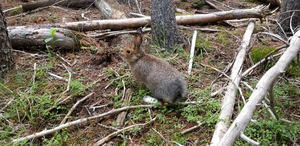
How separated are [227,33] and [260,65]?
2018mm

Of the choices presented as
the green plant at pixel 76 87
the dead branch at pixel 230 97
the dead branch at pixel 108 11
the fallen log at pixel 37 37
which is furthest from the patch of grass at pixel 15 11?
the dead branch at pixel 230 97

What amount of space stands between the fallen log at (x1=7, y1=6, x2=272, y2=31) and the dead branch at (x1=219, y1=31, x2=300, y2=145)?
3.50 meters

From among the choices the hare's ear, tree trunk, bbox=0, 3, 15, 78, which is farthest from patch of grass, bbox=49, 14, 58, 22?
the hare's ear

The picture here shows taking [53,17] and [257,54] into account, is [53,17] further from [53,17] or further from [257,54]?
[257,54]

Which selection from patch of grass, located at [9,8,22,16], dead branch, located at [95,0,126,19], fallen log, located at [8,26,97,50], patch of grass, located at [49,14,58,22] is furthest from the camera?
patch of grass, located at [9,8,22,16]

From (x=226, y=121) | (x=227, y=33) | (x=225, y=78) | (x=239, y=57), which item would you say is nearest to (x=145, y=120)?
(x=226, y=121)

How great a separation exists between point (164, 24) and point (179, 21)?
153cm

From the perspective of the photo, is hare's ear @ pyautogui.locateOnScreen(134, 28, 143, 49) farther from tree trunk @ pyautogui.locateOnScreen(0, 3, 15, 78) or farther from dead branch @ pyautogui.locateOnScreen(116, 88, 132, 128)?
tree trunk @ pyautogui.locateOnScreen(0, 3, 15, 78)

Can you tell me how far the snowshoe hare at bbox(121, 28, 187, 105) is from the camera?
3545mm

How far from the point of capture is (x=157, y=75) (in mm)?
3748

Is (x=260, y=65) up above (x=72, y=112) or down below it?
above

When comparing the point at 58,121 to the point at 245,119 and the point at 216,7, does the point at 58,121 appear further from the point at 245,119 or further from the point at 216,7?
the point at 216,7

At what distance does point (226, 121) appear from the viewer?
3084 millimetres

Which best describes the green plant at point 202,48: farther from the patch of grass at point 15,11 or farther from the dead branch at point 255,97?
the patch of grass at point 15,11
